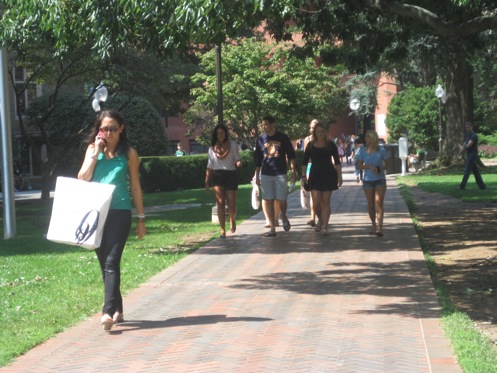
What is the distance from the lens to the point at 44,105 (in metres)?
36.8

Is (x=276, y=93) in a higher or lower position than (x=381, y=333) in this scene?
higher

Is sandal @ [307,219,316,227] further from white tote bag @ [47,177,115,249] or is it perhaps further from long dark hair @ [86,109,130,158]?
white tote bag @ [47,177,115,249]

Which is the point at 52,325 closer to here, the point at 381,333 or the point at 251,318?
the point at 251,318

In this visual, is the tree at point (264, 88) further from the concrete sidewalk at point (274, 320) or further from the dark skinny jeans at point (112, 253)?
the dark skinny jeans at point (112, 253)

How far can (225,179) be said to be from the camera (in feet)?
45.2

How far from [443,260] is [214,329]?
16.2 ft

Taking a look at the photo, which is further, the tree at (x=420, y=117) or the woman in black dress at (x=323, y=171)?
the tree at (x=420, y=117)

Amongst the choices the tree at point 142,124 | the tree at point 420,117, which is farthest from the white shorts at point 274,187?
the tree at point 420,117

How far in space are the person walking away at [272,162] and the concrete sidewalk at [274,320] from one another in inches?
55.2

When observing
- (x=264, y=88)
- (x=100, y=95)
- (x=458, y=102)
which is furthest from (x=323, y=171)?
(x=458, y=102)

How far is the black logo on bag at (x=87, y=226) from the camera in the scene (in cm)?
718

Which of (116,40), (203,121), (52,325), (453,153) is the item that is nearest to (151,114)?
(203,121)

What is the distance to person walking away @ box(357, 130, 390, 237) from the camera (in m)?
13.5

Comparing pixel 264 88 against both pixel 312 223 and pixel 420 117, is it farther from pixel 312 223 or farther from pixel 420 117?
pixel 312 223
